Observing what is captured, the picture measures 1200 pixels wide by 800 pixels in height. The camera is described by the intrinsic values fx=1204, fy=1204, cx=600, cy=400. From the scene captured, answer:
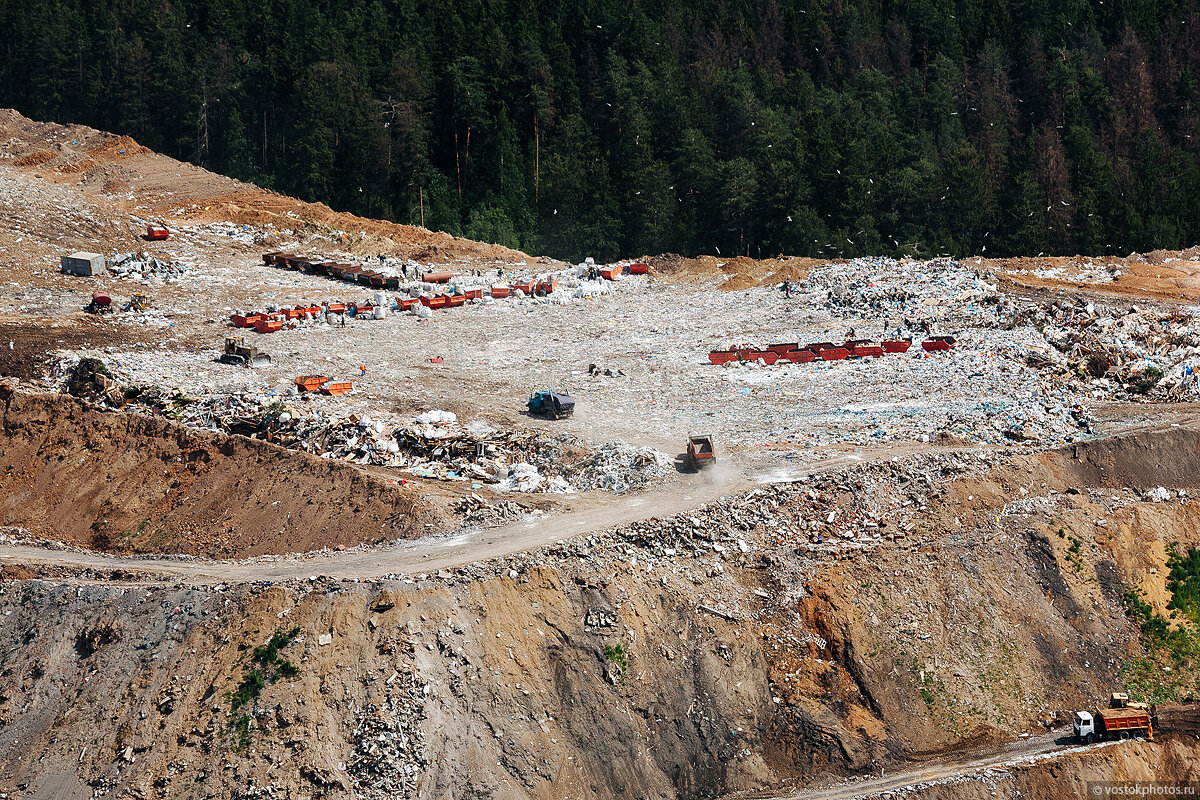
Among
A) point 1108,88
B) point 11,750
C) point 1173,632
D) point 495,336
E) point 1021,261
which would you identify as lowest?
point 11,750

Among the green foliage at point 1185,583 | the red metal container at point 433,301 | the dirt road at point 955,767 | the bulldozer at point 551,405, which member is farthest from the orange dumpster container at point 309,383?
the green foliage at point 1185,583

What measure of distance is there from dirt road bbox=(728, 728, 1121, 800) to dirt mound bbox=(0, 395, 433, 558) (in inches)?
368

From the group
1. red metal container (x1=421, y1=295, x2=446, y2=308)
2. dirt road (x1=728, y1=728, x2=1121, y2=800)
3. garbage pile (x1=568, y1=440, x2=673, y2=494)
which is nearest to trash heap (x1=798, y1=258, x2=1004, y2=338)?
red metal container (x1=421, y1=295, x2=446, y2=308)

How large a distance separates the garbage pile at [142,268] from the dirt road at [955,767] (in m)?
29.3

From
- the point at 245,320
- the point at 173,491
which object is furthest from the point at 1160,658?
the point at 245,320

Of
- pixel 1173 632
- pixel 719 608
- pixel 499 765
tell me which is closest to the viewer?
pixel 499 765

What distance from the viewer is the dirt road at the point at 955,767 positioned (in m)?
21.9

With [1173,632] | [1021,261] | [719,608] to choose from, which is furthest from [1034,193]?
[719,608]

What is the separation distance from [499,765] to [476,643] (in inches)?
86.8

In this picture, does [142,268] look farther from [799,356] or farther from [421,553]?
[421,553]

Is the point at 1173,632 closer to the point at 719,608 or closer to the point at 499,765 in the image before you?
the point at 719,608

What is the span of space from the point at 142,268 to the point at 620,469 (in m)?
23.2

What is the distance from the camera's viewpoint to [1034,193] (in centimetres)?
5284

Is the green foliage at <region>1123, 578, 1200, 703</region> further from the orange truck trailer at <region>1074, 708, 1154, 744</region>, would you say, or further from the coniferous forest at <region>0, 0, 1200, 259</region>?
the coniferous forest at <region>0, 0, 1200, 259</region>
